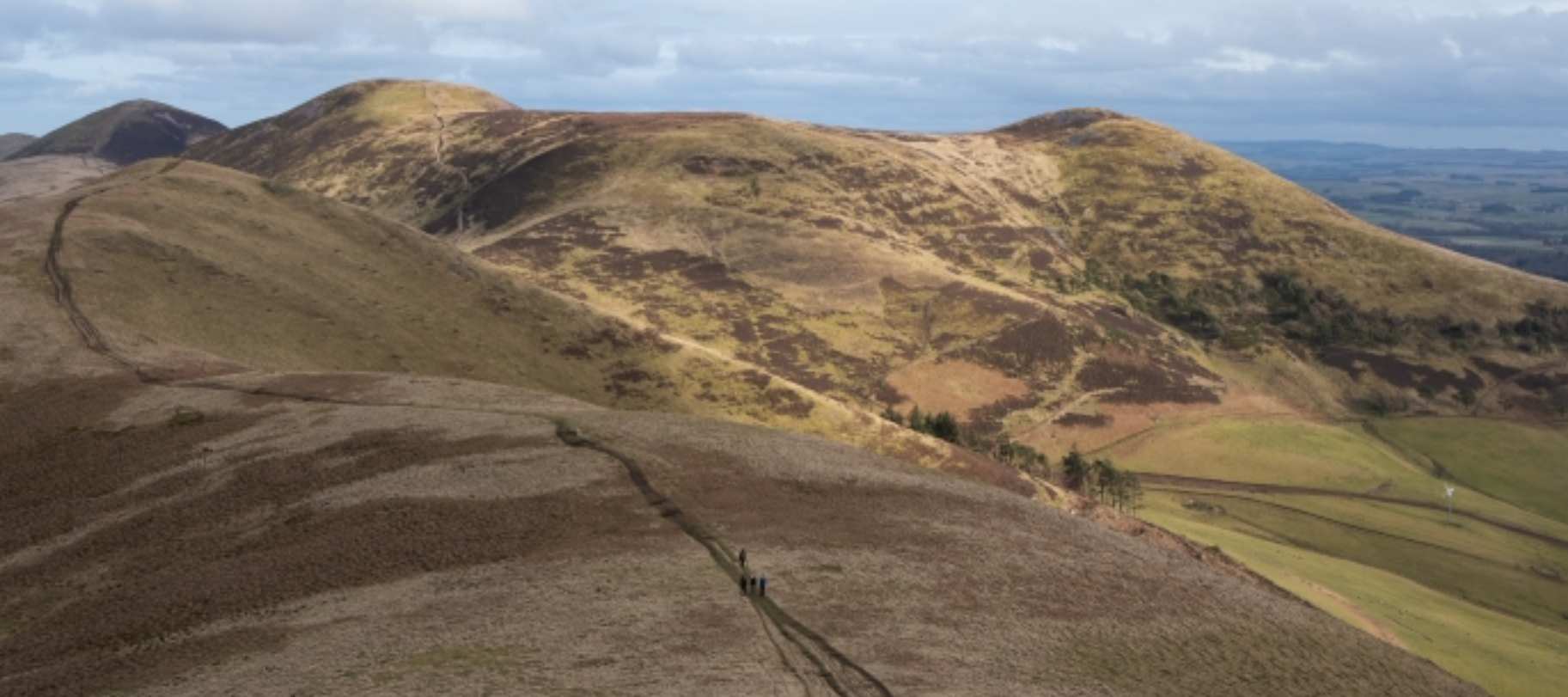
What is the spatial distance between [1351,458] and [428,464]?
5302 inches

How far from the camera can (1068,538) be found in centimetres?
5450

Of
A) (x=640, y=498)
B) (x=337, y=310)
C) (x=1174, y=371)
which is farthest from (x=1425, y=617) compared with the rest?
(x=337, y=310)

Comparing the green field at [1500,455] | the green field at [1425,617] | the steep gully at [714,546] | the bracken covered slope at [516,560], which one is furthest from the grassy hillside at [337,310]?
the green field at [1500,455]

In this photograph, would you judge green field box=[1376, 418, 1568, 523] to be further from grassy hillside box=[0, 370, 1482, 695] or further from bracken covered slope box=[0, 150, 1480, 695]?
grassy hillside box=[0, 370, 1482, 695]

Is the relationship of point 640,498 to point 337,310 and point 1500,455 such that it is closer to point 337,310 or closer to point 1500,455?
point 337,310

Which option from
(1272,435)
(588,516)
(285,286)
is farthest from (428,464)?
(1272,435)

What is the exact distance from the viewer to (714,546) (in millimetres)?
46125

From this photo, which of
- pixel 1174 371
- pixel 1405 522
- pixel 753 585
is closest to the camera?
pixel 753 585

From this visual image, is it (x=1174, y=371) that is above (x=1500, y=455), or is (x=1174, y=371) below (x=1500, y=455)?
above

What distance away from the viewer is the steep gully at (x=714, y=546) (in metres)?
35.0

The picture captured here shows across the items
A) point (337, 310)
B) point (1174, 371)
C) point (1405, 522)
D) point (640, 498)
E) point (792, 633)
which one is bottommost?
point (1405, 522)

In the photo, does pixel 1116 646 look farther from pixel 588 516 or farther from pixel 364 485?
pixel 364 485

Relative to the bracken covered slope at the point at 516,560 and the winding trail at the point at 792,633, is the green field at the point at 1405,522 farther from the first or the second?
the winding trail at the point at 792,633

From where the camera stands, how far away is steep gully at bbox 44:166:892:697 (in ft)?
115
